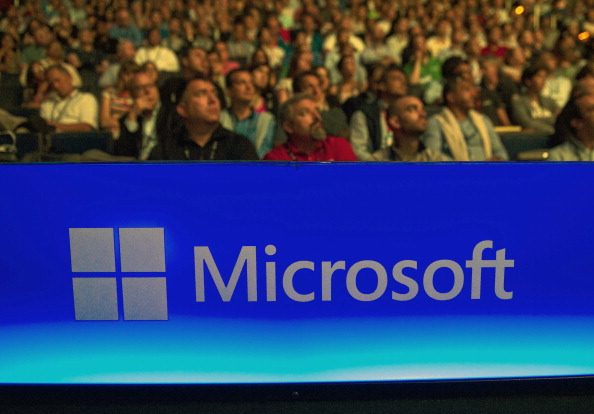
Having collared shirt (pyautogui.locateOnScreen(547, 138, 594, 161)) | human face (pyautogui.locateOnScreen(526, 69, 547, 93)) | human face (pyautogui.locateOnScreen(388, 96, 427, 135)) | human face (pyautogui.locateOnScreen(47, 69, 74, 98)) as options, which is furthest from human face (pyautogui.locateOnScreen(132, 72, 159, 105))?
human face (pyautogui.locateOnScreen(526, 69, 547, 93))

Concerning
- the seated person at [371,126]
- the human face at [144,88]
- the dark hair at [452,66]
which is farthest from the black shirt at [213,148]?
the dark hair at [452,66]

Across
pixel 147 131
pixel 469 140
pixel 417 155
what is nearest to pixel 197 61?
pixel 147 131

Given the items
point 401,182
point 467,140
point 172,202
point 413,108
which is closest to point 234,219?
point 172,202

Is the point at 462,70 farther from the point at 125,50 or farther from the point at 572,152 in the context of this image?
the point at 125,50

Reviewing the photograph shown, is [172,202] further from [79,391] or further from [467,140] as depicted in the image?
[467,140]

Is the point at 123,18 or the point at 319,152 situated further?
the point at 123,18

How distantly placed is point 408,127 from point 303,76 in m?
1.26

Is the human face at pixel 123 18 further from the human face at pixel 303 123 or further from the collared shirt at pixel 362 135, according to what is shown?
the human face at pixel 303 123

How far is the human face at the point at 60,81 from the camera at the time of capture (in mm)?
4520

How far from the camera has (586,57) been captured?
6707mm

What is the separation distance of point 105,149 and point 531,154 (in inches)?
91.9

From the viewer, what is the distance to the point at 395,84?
4.08 meters

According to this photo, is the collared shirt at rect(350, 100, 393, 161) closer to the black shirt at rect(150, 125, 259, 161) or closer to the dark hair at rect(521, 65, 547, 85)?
the black shirt at rect(150, 125, 259, 161)

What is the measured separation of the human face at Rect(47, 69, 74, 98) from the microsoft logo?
348 centimetres
